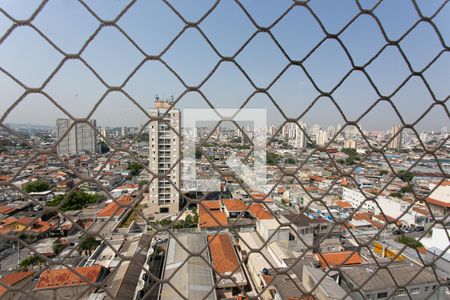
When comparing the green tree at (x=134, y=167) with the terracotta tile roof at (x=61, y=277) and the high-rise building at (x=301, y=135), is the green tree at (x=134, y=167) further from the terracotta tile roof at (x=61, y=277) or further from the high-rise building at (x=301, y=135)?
the terracotta tile roof at (x=61, y=277)

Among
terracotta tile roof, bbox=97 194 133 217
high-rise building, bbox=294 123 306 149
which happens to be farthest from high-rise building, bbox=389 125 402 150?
terracotta tile roof, bbox=97 194 133 217

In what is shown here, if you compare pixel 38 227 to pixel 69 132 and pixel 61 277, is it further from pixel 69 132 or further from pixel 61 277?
pixel 69 132

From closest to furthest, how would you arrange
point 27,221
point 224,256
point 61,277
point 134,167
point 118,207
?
point 118,207 < point 27,221 < point 61,277 < point 224,256 < point 134,167

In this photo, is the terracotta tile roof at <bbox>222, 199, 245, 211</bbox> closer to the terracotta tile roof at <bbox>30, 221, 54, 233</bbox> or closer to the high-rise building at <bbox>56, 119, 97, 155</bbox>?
the terracotta tile roof at <bbox>30, 221, 54, 233</bbox>

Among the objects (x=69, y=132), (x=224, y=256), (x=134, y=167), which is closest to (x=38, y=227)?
(x=224, y=256)

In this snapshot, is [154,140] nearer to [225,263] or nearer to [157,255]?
[225,263]

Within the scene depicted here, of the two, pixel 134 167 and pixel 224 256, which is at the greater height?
pixel 134 167

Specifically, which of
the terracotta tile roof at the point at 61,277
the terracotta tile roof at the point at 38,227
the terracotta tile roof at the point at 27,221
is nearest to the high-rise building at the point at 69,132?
the terracotta tile roof at the point at 27,221

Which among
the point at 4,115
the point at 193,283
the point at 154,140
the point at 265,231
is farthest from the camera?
the point at 265,231

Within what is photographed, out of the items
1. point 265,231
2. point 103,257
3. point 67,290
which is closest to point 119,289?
point 67,290

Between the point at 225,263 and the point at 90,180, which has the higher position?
the point at 90,180

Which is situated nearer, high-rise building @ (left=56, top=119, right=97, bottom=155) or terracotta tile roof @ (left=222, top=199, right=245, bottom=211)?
high-rise building @ (left=56, top=119, right=97, bottom=155)
